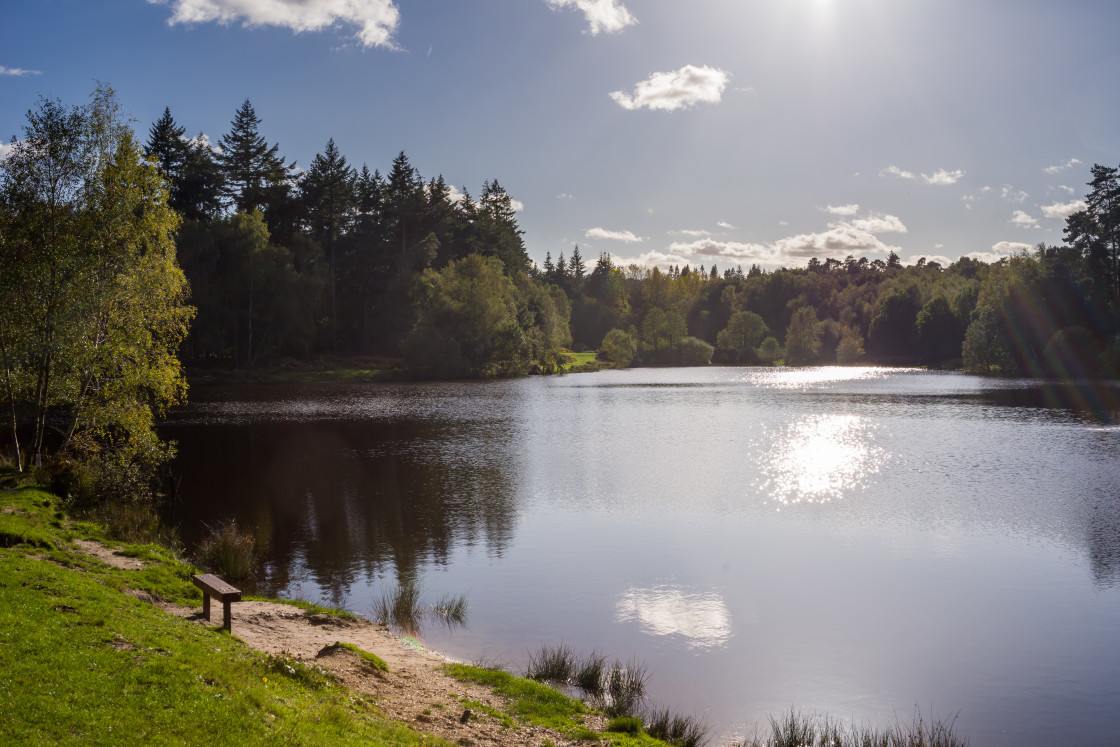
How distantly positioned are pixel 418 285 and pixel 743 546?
70450 millimetres

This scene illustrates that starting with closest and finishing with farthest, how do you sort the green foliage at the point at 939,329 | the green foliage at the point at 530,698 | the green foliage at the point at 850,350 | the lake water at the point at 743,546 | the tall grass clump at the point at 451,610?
the green foliage at the point at 530,698 → the lake water at the point at 743,546 → the tall grass clump at the point at 451,610 → the green foliage at the point at 939,329 → the green foliage at the point at 850,350

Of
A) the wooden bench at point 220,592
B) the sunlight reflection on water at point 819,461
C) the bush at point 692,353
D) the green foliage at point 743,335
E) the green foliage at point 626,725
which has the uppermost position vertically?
the green foliage at point 743,335

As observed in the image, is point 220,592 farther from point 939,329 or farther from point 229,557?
point 939,329

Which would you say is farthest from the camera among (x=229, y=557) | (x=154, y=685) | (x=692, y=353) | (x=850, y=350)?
(x=850, y=350)

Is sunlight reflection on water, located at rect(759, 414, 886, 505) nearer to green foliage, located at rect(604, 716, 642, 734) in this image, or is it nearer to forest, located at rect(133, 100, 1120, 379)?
green foliage, located at rect(604, 716, 642, 734)

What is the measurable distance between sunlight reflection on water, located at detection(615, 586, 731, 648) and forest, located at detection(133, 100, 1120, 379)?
61392 mm

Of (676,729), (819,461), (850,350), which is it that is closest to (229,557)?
(676,729)

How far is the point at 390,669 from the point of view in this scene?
10.8 meters

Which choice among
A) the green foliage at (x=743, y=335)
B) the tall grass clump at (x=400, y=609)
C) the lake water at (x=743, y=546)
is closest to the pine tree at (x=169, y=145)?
the lake water at (x=743, y=546)

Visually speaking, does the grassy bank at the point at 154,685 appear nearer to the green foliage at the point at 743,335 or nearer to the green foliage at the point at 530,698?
the green foliage at the point at 530,698

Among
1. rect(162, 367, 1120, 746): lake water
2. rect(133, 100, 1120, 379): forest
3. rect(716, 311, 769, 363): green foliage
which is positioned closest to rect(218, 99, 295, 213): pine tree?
rect(133, 100, 1120, 379): forest

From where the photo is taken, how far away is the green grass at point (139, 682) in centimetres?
658

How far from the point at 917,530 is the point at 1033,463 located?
13827mm

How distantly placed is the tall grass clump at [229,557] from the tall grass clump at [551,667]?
7594 mm
